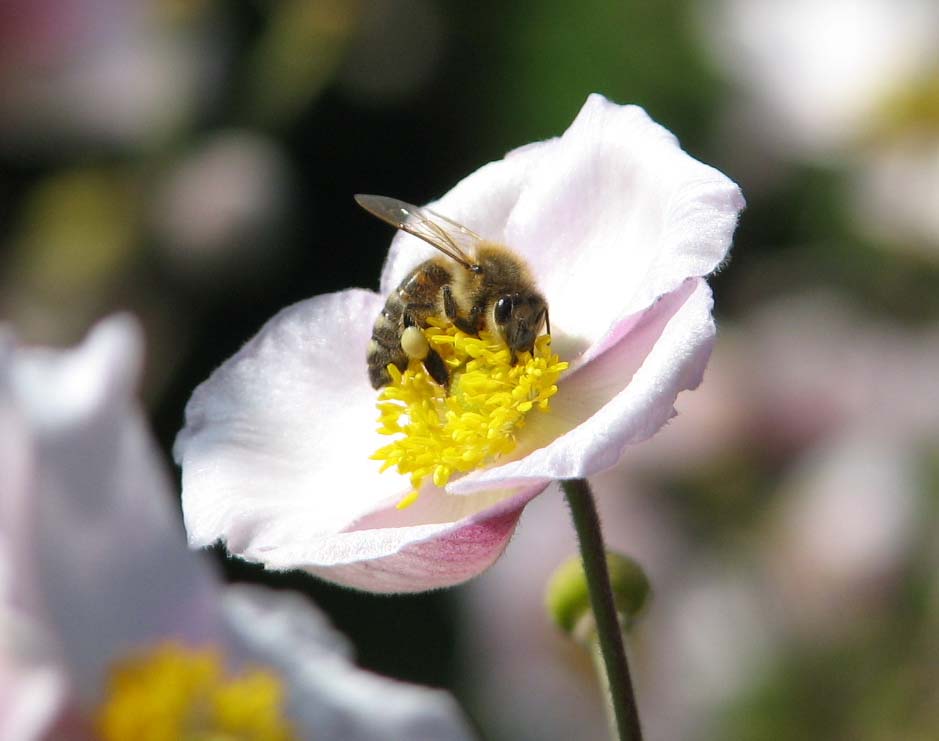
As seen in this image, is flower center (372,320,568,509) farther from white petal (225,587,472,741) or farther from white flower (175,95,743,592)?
white petal (225,587,472,741)

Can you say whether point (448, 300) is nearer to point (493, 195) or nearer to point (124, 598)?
point (493, 195)

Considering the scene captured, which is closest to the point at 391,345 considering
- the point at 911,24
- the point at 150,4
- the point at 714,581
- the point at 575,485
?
the point at 575,485

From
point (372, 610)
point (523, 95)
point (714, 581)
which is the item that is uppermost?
point (523, 95)

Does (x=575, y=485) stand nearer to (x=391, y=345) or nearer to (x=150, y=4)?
(x=391, y=345)

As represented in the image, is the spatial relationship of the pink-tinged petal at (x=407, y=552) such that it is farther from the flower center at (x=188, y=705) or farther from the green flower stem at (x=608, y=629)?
the flower center at (x=188, y=705)

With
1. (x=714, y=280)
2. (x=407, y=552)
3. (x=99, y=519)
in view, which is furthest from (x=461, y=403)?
(x=714, y=280)

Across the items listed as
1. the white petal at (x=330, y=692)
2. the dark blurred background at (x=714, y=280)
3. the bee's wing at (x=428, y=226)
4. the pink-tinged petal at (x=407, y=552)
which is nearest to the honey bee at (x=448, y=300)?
the bee's wing at (x=428, y=226)
